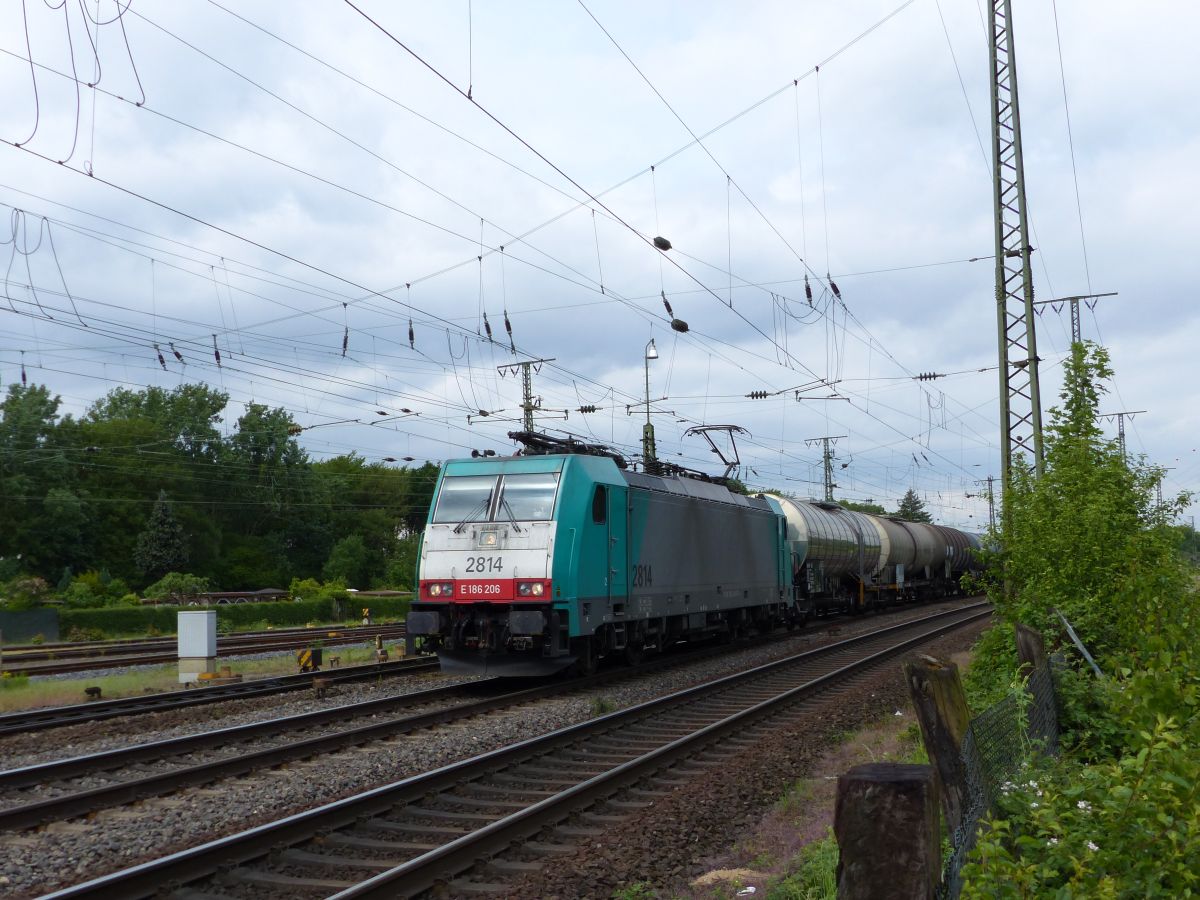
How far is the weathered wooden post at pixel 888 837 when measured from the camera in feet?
12.1

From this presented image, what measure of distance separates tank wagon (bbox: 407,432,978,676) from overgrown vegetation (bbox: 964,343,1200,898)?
5405 mm

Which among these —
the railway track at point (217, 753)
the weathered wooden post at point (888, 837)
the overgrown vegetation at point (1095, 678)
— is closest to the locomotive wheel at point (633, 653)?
the railway track at point (217, 753)

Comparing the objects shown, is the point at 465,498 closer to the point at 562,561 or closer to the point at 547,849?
the point at 562,561

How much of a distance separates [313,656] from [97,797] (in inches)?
395

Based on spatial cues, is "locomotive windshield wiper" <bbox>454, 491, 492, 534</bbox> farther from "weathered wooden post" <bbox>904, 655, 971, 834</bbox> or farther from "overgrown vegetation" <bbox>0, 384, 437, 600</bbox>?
"overgrown vegetation" <bbox>0, 384, 437, 600</bbox>

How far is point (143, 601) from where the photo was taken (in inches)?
1647

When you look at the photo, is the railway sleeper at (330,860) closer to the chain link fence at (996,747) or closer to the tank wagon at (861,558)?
the chain link fence at (996,747)

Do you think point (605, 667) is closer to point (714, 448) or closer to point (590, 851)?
point (714, 448)

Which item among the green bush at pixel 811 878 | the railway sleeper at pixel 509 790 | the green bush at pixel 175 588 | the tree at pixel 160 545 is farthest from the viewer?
the tree at pixel 160 545

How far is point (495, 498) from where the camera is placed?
50.7 feet

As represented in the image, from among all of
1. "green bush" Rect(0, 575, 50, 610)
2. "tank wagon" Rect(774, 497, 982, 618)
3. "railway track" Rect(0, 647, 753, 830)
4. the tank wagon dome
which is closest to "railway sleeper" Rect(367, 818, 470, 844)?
"railway track" Rect(0, 647, 753, 830)

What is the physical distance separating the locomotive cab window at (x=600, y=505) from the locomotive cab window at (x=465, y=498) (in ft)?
4.91

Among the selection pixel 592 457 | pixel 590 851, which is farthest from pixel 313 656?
pixel 590 851

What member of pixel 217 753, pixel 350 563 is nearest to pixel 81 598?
pixel 217 753
